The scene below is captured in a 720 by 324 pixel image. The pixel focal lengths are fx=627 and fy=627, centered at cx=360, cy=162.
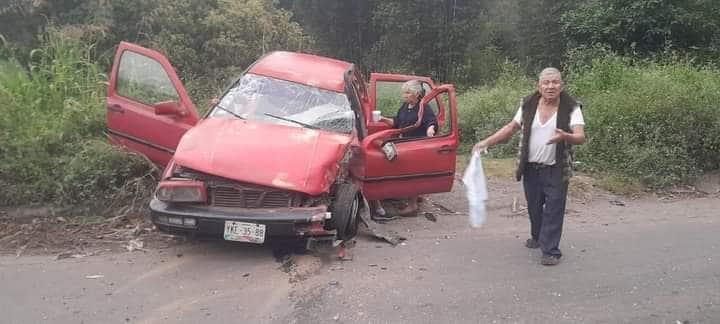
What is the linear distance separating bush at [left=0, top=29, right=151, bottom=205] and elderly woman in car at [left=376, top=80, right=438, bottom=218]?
273 centimetres

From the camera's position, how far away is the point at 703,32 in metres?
17.5

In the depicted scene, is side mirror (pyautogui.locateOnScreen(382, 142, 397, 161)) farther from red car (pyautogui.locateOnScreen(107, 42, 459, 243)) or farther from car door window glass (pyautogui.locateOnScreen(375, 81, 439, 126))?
car door window glass (pyautogui.locateOnScreen(375, 81, 439, 126))

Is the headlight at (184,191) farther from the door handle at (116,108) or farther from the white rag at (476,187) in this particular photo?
the white rag at (476,187)

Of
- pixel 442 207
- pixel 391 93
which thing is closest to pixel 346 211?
pixel 442 207

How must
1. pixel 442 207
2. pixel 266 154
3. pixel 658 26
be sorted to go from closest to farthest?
pixel 266 154
pixel 442 207
pixel 658 26

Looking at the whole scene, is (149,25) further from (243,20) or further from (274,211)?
(274,211)

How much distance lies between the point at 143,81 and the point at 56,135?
1.20 m

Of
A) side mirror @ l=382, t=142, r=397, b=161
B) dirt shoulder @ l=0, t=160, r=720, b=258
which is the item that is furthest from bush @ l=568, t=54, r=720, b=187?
side mirror @ l=382, t=142, r=397, b=161

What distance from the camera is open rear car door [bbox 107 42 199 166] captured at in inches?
→ 245

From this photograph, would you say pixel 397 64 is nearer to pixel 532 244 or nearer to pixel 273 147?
pixel 532 244

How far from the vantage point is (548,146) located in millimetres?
4844

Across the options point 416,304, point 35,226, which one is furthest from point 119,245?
point 416,304

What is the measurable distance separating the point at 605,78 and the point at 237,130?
7.82 meters

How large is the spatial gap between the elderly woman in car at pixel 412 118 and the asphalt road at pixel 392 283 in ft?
2.09
